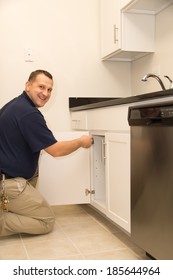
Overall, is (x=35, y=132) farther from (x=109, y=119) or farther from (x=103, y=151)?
(x=103, y=151)

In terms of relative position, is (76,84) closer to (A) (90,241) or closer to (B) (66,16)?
(B) (66,16)

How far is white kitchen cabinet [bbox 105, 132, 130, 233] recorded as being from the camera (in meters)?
1.67

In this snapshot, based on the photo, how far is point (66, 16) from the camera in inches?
108

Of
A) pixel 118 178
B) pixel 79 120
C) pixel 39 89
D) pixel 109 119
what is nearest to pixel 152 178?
pixel 118 178

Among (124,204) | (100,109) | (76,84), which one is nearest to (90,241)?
(124,204)

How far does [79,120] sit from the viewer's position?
2531mm

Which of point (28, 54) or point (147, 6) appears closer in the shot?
point (147, 6)

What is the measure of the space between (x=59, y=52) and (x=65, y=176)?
1165 mm

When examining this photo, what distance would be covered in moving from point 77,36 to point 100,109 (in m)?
1.05

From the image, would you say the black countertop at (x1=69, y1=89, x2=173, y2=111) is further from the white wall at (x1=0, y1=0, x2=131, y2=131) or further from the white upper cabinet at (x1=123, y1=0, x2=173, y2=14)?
the white upper cabinet at (x1=123, y1=0, x2=173, y2=14)

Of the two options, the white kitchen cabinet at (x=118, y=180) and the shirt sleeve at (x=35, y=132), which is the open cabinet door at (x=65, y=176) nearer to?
the white kitchen cabinet at (x=118, y=180)

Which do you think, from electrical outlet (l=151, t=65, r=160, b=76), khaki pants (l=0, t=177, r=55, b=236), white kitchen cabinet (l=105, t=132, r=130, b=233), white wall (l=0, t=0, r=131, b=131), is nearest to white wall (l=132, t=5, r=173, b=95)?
electrical outlet (l=151, t=65, r=160, b=76)

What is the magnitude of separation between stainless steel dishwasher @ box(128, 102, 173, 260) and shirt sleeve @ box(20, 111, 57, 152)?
0.54 meters

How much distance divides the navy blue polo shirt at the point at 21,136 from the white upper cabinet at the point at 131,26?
98 centimetres
